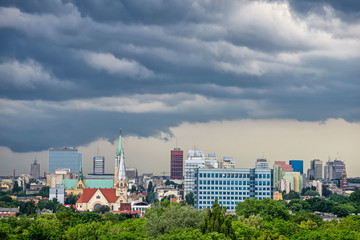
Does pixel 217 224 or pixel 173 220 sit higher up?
pixel 217 224

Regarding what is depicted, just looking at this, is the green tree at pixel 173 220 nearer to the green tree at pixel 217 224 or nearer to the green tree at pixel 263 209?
the green tree at pixel 217 224

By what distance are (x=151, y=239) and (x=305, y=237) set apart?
Answer: 26443 millimetres

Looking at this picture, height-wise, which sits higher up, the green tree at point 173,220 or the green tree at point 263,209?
the green tree at point 173,220

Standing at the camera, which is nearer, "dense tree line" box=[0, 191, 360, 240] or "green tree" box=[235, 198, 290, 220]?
"dense tree line" box=[0, 191, 360, 240]

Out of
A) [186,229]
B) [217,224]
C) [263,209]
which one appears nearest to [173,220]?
[186,229]

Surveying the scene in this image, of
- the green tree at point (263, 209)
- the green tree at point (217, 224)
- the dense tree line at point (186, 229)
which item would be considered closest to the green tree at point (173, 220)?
the dense tree line at point (186, 229)

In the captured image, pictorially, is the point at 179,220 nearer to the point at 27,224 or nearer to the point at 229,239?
the point at 229,239

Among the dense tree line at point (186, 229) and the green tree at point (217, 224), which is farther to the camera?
the dense tree line at point (186, 229)

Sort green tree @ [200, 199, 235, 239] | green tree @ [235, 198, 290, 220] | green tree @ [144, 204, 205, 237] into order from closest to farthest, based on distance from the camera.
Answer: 1. green tree @ [200, 199, 235, 239]
2. green tree @ [144, 204, 205, 237]
3. green tree @ [235, 198, 290, 220]

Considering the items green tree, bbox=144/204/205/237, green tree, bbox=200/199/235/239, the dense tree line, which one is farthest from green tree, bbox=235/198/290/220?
green tree, bbox=200/199/235/239

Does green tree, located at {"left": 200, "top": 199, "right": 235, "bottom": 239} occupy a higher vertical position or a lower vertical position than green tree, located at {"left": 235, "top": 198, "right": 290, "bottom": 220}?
higher

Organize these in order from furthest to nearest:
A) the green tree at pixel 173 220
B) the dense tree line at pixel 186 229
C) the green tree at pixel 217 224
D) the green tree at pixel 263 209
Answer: the green tree at pixel 263 209, the green tree at pixel 173 220, the dense tree line at pixel 186 229, the green tree at pixel 217 224

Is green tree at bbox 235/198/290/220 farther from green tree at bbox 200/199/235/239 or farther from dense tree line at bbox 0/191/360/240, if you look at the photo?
green tree at bbox 200/199/235/239

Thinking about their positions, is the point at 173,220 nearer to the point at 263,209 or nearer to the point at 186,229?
the point at 186,229
